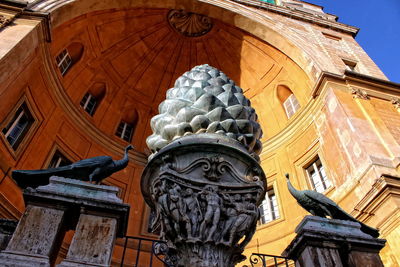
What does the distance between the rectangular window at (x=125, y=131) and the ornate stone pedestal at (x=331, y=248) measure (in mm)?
11398

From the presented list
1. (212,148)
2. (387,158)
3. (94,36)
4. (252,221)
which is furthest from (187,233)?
(94,36)

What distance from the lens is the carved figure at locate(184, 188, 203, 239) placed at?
2.64 meters

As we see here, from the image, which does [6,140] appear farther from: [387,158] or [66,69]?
[387,158]

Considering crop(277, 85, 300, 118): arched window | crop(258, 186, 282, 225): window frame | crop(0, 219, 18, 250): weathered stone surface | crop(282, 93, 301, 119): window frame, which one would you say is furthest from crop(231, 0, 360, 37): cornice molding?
crop(0, 219, 18, 250): weathered stone surface

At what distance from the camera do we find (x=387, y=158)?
8.54 m

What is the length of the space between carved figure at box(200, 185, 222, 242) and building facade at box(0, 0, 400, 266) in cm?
554

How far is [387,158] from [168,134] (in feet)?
24.1

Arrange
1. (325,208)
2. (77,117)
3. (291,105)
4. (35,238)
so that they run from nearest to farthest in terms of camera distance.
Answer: (35,238) → (325,208) → (77,117) → (291,105)

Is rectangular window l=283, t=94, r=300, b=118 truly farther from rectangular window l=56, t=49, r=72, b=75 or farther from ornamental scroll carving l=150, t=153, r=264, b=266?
ornamental scroll carving l=150, t=153, r=264, b=266

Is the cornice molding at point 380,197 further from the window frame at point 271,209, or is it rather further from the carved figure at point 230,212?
the carved figure at point 230,212

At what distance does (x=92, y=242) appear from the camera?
2389 millimetres

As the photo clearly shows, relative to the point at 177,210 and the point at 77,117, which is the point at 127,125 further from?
the point at 177,210

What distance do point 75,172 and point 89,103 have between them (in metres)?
10.8

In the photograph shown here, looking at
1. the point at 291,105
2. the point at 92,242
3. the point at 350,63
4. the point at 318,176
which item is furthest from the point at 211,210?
the point at 350,63
